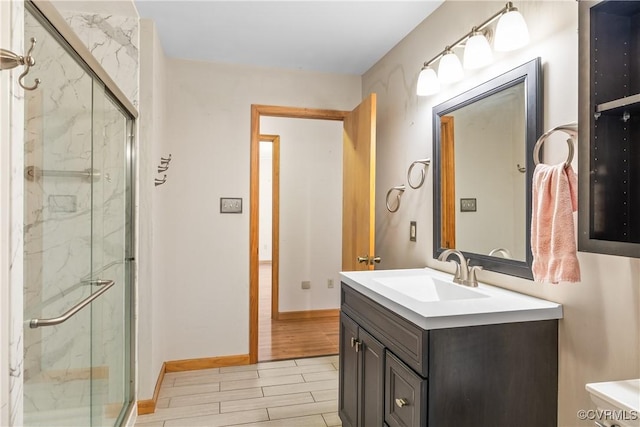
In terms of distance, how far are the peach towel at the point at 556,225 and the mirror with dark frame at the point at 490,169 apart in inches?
10.3

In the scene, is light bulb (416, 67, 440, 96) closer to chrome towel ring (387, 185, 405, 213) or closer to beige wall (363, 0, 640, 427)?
beige wall (363, 0, 640, 427)

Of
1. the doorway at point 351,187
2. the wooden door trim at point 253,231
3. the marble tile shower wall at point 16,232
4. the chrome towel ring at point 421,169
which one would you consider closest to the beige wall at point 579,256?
the chrome towel ring at point 421,169

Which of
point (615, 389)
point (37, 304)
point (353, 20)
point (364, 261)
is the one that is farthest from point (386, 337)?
point (353, 20)

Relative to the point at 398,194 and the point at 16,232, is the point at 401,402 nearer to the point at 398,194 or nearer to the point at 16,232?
the point at 16,232

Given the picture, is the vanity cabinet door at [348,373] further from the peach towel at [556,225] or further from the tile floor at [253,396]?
the peach towel at [556,225]

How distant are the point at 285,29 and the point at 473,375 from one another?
7.21 ft

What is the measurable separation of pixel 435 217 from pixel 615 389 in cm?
129

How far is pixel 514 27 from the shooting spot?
152 centimetres

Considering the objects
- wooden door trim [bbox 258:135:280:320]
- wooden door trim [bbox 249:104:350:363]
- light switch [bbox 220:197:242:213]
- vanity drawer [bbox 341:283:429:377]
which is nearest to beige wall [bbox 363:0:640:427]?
vanity drawer [bbox 341:283:429:377]

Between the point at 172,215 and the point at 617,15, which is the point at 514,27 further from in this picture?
the point at 172,215

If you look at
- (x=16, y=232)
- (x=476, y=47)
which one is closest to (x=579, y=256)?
(x=476, y=47)

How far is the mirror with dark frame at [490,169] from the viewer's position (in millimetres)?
1543

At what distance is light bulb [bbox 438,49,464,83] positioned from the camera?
1.94 meters

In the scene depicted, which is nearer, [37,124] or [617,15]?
[617,15]
